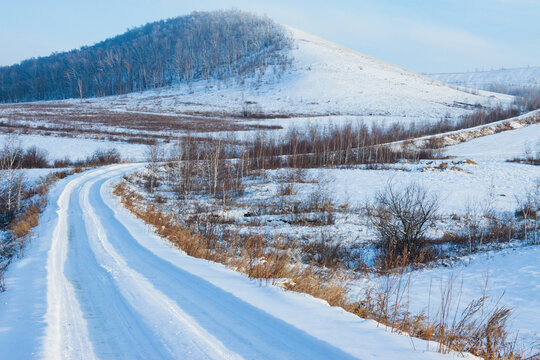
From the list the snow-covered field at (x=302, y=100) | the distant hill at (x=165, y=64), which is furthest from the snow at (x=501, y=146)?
the distant hill at (x=165, y=64)

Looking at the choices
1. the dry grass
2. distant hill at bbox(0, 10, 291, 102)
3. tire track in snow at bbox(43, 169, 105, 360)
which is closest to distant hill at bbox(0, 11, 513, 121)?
distant hill at bbox(0, 10, 291, 102)

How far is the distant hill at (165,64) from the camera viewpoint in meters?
138

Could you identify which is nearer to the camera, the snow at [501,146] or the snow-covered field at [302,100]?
the snow at [501,146]

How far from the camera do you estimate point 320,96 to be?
94188 millimetres

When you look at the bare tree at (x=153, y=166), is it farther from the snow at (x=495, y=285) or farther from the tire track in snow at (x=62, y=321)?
the snow at (x=495, y=285)

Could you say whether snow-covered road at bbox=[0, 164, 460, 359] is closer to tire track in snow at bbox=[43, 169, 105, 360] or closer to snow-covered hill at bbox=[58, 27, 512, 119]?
tire track in snow at bbox=[43, 169, 105, 360]

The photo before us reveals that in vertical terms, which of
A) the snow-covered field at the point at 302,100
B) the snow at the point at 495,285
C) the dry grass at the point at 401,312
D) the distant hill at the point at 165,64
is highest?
the distant hill at the point at 165,64

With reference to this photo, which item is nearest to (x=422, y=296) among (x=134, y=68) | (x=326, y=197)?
(x=326, y=197)

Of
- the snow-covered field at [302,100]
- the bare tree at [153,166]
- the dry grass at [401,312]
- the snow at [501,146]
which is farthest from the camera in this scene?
the snow-covered field at [302,100]

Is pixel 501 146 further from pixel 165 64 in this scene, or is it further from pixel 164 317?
pixel 165 64

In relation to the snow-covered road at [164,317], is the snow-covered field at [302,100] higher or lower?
higher

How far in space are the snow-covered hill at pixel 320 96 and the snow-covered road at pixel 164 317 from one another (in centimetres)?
7740

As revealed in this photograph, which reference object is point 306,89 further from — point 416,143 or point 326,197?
point 326,197

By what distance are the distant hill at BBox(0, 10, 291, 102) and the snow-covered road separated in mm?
121287
